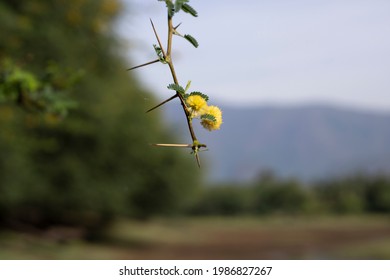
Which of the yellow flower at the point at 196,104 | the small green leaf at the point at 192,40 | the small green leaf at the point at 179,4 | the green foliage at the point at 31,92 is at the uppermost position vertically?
the green foliage at the point at 31,92

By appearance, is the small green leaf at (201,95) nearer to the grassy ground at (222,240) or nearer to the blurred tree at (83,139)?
the blurred tree at (83,139)

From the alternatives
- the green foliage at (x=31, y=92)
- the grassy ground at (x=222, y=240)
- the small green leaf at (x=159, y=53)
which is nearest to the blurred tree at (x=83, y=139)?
the grassy ground at (x=222, y=240)

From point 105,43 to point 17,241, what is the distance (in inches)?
471

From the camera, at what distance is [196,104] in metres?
1.22

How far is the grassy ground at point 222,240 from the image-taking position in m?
25.1

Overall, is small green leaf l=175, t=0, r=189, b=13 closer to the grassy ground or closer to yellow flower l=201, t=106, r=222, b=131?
yellow flower l=201, t=106, r=222, b=131

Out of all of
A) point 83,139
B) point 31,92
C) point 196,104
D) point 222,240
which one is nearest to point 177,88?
point 196,104

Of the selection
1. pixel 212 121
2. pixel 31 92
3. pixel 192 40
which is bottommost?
pixel 212 121

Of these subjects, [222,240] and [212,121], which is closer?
[212,121]

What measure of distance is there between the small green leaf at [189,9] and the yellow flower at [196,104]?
0.62ft

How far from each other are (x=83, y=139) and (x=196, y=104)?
22.1m

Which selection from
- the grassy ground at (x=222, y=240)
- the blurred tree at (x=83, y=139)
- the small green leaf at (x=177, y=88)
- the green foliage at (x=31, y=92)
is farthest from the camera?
the grassy ground at (x=222, y=240)

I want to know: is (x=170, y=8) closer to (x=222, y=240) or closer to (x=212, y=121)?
(x=212, y=121)

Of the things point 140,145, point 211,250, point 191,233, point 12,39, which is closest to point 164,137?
point 140,145
